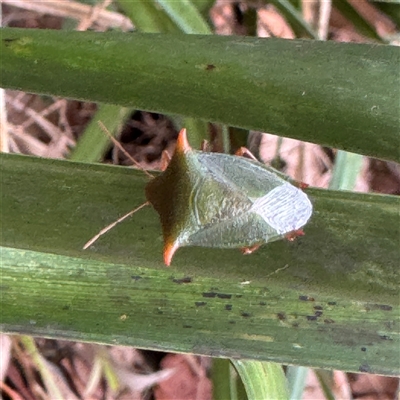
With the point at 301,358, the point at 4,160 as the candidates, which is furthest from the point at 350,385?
the point at 4,160

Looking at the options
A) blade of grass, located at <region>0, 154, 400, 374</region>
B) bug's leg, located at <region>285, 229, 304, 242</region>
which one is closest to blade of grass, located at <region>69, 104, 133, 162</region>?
→ blade of grass, located at <region>0, 154, 400, 374</region>

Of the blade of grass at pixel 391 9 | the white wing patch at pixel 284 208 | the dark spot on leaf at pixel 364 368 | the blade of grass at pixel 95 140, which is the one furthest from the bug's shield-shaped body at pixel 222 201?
the blade of grass at pixel 391 9

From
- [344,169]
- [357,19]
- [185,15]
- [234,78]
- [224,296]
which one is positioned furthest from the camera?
[357,19]

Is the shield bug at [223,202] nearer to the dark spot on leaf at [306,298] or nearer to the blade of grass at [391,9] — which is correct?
the dark spot on leaf at [306,298]

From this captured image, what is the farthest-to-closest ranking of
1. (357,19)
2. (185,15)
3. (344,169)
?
(357,19), (344,169), (185,15)

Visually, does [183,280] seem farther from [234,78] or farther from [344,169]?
[344,169]

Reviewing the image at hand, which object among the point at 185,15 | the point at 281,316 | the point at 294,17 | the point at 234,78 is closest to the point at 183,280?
the point at 281,316

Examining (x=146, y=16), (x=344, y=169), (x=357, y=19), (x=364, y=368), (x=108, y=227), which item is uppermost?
(x=357, y=19)
